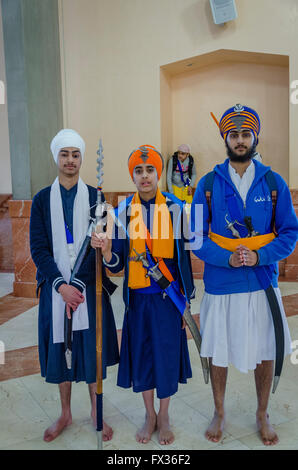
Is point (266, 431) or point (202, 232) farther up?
point (202, 232)

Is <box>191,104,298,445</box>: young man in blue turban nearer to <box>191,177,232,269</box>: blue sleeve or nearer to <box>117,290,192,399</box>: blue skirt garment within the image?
<box>191,177,232,269</box>: blue sleeve

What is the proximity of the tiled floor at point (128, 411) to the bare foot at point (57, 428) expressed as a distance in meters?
0.03

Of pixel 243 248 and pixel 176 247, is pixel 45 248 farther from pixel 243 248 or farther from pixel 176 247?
pixel 243 248

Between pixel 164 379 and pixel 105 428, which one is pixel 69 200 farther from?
pixel 105 428

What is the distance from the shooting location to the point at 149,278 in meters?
2.38

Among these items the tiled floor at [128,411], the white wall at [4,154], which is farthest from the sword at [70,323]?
the white wall at [4,154]

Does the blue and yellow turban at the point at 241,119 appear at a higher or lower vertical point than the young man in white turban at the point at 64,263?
higher

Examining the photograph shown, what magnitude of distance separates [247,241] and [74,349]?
1252 millimetres

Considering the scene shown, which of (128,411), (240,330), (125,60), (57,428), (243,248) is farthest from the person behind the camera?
(125,60)

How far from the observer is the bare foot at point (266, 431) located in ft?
7.95

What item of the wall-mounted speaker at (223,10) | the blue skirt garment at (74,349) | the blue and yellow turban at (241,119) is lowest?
the blue skirt garment at (74,349)

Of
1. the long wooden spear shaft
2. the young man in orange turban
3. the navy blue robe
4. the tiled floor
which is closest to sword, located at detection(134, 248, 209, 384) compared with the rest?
the young man in orange turban

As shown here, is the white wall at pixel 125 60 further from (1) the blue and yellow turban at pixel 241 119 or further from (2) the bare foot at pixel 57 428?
(2) the bare foot at pixel 57 428

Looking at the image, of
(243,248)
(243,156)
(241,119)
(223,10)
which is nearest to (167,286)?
(243,248)
